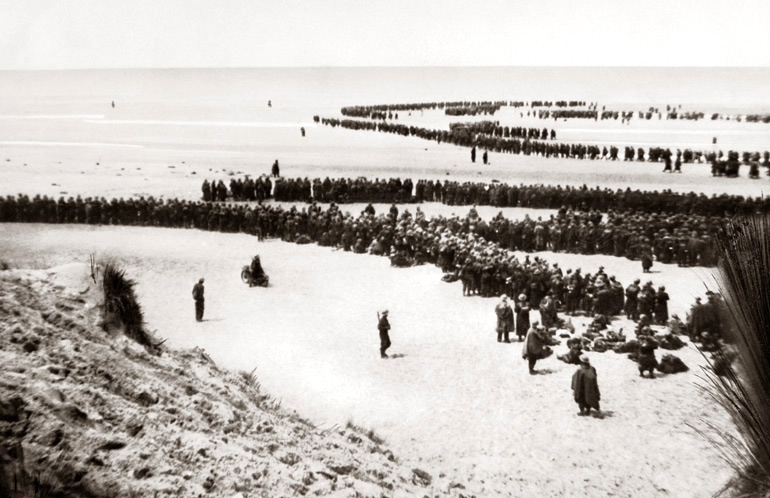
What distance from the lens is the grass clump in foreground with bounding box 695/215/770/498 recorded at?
366cm

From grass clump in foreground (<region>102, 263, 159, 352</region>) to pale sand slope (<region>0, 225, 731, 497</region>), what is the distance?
13.7 feet

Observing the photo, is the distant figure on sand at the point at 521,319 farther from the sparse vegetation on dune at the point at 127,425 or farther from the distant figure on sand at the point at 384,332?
the sparse vegetation on dune at the point at 127,425

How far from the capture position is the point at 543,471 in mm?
9617

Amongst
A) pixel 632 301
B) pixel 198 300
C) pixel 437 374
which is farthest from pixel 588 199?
pixel 198 300

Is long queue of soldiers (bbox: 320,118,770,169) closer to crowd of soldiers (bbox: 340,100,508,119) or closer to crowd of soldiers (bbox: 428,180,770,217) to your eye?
crowd of soldiers (bbox: 428,180,770,217)

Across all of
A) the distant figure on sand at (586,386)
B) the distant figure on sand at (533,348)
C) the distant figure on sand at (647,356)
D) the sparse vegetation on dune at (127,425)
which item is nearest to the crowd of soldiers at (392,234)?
the distant figure on sand at (533,348)

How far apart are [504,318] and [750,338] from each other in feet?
37.7

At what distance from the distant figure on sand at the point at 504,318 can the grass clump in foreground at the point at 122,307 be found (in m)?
9.05

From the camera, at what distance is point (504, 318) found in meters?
15.1

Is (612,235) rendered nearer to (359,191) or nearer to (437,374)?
(437,374)

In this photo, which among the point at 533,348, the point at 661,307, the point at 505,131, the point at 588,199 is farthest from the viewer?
the point at 505,131

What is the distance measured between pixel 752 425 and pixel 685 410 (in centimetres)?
835

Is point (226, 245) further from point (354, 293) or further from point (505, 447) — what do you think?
point (505, 447)

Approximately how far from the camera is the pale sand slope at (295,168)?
35.3 meters
